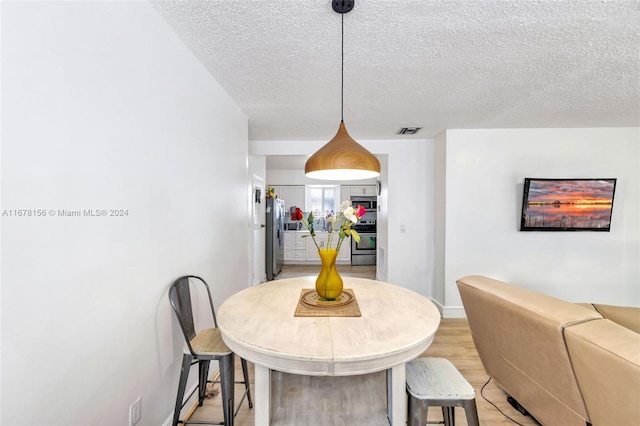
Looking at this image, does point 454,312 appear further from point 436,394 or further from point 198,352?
point 198,352

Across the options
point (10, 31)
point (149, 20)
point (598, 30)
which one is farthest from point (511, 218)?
point (10, 31)

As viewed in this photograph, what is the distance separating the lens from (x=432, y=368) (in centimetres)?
128

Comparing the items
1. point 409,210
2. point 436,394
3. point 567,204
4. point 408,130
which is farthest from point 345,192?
point 436,394

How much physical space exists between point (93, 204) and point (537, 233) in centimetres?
436

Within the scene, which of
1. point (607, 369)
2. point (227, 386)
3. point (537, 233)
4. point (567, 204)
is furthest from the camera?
point (537, 233)

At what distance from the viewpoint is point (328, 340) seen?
106cm

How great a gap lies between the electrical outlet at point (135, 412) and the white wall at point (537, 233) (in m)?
3.28

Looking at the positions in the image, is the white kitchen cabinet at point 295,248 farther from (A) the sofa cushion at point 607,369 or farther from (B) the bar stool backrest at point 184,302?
(A) the sofa cushion at point 607,369

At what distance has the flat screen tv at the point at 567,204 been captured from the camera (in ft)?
10.8

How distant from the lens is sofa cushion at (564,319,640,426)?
37.9 inches

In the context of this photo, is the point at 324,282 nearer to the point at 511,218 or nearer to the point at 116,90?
the point at 116,90

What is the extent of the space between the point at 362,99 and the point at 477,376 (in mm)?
2555

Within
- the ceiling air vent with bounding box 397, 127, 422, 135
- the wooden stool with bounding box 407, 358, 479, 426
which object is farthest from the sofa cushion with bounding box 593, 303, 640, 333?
the ceiling air vent with bounding box 397, 127, 422, 135

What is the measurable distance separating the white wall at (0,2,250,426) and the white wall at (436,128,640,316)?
3.13 metres
